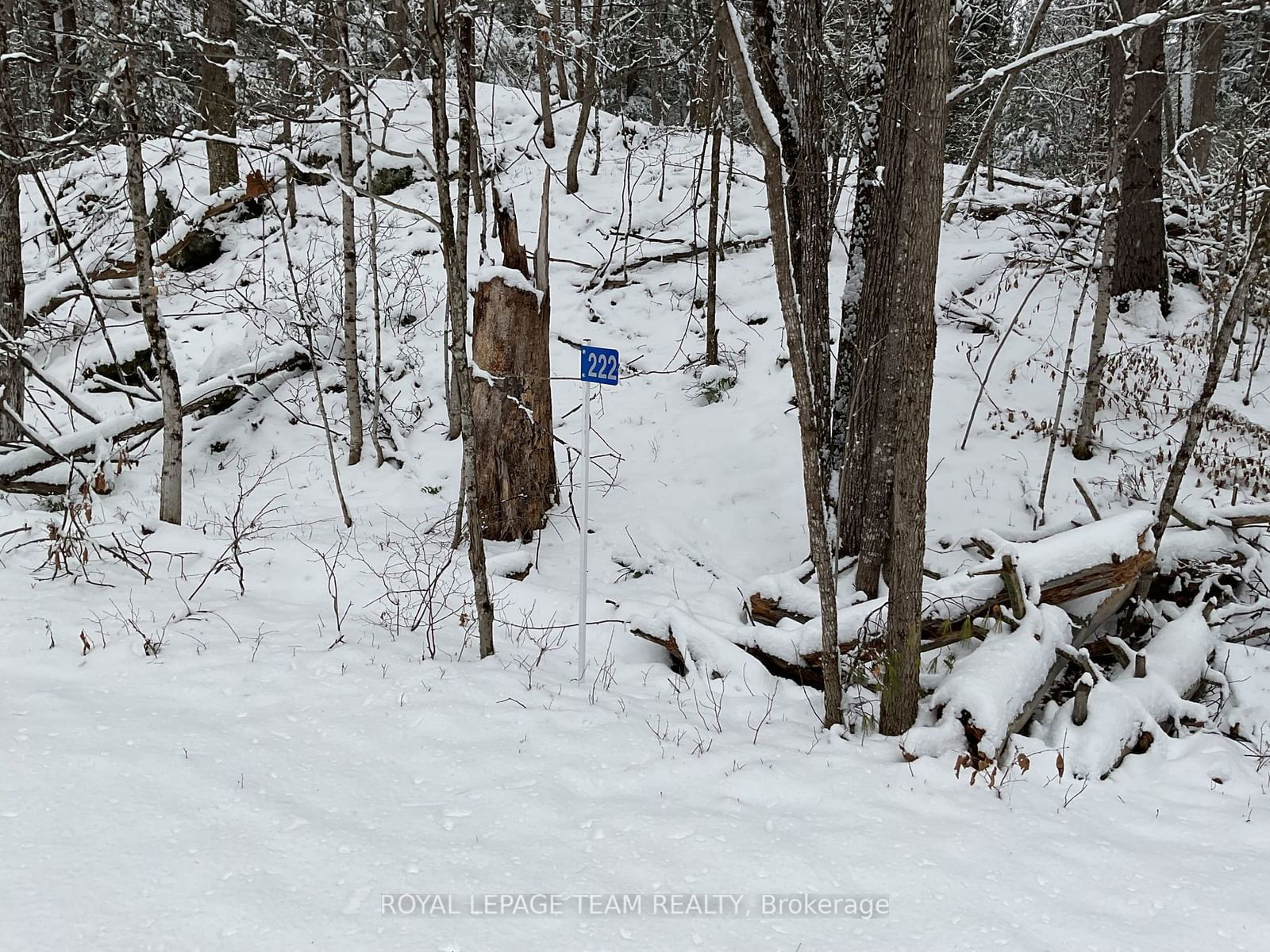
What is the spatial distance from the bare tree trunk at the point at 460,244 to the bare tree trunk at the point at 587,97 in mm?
7953

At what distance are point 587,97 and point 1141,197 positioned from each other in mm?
8038

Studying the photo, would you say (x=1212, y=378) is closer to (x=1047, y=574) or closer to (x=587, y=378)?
(x=1047, y=574)

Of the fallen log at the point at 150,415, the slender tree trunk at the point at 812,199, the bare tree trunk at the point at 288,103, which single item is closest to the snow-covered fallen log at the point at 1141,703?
the slender tree trunk at the point at 812,199

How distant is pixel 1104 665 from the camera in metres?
5.48

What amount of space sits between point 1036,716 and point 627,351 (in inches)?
294

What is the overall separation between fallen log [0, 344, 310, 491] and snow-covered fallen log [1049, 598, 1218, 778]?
757 cm

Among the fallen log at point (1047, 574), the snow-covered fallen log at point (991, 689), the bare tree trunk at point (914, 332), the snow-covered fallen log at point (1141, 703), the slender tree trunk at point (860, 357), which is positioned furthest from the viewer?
the slender tree trunk at point (860, 357)

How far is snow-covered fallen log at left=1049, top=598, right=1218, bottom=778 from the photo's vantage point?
4.14m

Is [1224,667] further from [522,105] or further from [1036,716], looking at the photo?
[522,105]

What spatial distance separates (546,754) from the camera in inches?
145

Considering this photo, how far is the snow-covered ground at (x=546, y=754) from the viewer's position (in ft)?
8.73

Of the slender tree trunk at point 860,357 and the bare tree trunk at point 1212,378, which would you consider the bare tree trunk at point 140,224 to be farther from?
the bare tree trunk at point 1212,378

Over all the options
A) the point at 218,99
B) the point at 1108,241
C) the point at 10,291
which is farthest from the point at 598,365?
the point at 218,99

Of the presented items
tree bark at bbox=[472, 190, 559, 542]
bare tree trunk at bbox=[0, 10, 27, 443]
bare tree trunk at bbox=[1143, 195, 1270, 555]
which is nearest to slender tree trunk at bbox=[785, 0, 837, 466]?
bare tree trunk at bbox=[1143, 195, 1270, 555]
